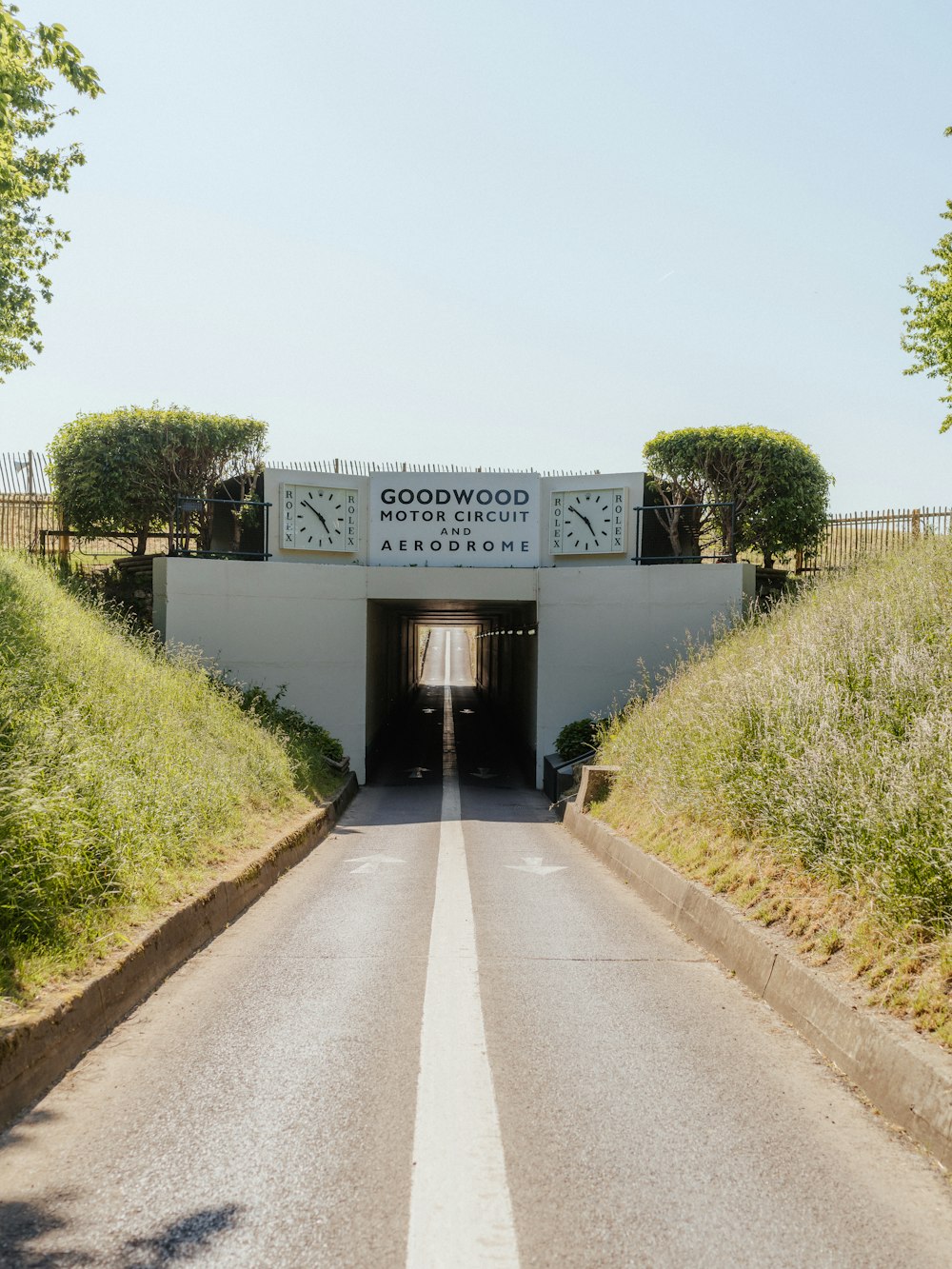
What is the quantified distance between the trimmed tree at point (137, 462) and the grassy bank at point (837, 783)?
14817 millimetres

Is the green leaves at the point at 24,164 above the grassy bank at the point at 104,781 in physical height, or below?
above

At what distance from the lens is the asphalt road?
3242 mm

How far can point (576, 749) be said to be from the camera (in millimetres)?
19984

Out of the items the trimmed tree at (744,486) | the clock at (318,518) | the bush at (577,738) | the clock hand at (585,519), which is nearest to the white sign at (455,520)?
the clock at (318,518)

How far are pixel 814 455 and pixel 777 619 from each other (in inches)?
460

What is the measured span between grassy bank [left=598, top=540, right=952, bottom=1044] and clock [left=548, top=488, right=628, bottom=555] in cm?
815

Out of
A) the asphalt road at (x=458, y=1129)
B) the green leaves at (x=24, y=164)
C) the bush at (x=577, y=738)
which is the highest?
the green leaves at (x=24, y=164)

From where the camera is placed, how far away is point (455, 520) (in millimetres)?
21812

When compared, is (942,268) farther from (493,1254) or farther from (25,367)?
(493,1254)

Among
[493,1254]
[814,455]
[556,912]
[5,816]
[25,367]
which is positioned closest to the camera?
[493,1254]

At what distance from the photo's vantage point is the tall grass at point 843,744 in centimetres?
589

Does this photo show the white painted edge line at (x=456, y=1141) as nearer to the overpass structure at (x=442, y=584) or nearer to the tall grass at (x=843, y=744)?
the tall grass at (x=843, y=744)

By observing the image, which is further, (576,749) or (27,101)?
(576,749)

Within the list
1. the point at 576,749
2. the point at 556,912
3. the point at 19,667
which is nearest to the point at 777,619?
the point at 576,749
